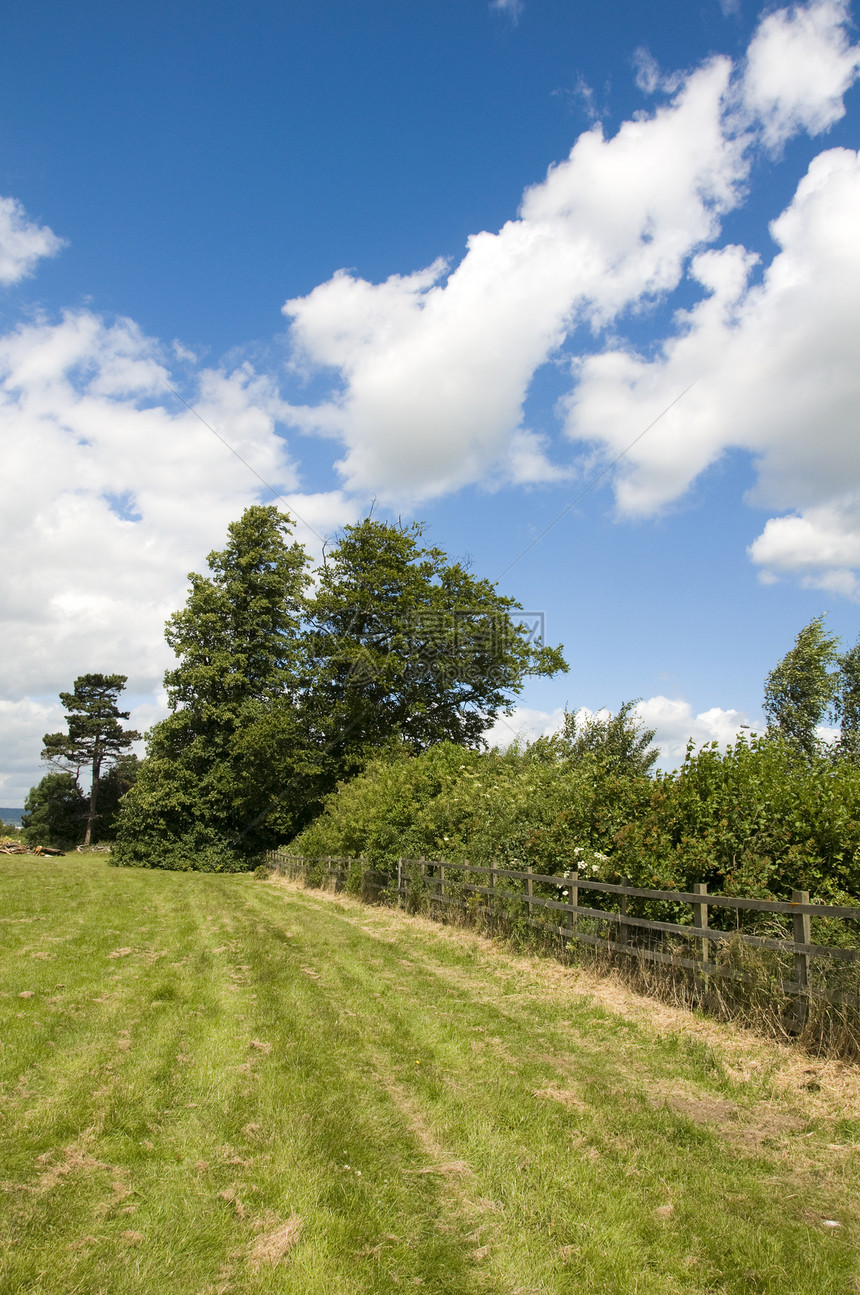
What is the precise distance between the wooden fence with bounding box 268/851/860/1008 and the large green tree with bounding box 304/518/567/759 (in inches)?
642

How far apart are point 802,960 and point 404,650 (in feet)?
85.9

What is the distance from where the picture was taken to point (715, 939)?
7.25m

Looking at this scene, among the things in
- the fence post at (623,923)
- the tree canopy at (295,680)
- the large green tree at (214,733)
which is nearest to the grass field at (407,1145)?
the fence post at (623,923)

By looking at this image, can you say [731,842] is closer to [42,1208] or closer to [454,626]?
[42,1208]

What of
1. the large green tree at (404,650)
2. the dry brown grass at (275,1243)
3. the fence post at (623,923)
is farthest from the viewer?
the large green tree at (404,650)

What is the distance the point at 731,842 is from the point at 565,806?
3804 millimetres

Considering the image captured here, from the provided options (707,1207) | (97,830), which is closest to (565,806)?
(707,1207)

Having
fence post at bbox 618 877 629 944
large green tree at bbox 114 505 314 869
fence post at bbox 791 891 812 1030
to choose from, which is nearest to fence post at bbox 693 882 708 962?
fence post at bbox 791 891 812 1030

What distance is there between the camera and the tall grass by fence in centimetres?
604

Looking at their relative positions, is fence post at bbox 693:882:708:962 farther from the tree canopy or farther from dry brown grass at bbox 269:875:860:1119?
the tree canopy

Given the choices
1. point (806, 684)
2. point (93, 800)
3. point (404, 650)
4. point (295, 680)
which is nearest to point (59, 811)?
point (93, 800)

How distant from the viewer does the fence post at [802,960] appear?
6.17m

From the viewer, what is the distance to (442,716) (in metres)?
34.4

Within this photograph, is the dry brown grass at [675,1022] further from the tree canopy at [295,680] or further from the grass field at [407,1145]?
the tree canopy at [295,680]
